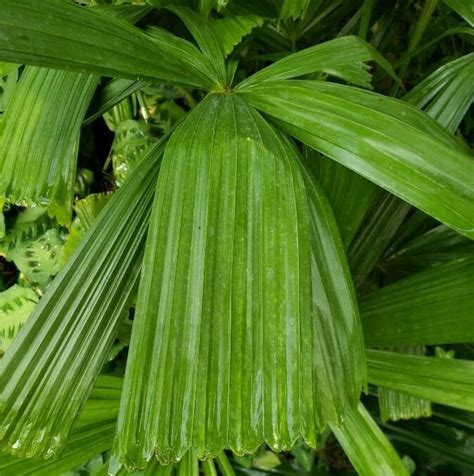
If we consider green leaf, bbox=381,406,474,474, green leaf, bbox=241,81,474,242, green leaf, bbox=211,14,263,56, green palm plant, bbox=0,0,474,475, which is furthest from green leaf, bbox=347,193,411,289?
green leaf, bbox=381,406,474,474

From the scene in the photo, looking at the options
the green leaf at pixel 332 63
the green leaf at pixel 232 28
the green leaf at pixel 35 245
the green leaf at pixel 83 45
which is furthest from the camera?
the green leaf at pixel 35 245

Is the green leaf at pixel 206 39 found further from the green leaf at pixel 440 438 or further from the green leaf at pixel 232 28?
the green leaf at pixel 440 438

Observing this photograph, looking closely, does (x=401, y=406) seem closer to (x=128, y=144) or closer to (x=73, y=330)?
(x=73, y=330)

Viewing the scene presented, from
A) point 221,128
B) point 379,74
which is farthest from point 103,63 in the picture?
point 379,74

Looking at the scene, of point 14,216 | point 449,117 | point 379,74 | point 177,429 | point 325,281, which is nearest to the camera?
point 177,429

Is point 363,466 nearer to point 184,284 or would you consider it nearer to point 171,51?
point 184,284

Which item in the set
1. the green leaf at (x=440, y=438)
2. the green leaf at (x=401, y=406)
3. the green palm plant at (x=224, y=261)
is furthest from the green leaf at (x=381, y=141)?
the green leaf at (x=440, y=438)

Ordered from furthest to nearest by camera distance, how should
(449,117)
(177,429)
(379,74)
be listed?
(379,74) → (449,117) → (177,429)
